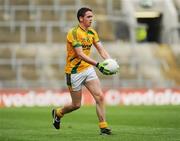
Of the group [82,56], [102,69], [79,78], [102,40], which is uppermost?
[82,56]

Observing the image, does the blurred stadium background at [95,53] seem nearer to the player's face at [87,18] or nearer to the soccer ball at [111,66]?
the player's face at [87,18]

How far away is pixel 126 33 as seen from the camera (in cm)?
3984

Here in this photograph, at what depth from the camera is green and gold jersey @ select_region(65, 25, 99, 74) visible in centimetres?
1328

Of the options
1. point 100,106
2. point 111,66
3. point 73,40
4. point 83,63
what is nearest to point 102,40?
point 83,63

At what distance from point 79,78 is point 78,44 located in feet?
2.26

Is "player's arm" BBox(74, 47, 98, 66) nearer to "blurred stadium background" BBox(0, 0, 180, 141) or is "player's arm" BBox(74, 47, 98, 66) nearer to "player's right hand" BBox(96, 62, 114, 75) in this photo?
"player's right hand" BBox(96, 62, 114, 75)

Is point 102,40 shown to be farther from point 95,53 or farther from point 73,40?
point 73,40

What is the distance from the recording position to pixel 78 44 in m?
13.2

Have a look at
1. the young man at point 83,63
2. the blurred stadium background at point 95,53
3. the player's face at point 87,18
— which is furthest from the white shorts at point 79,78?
the blurred stadium background at point 95,53

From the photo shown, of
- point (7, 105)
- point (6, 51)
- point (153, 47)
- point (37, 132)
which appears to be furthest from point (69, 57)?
point (153, 47)

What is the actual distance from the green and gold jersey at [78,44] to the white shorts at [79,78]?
0.28ft

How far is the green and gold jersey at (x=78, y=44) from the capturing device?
523 inches

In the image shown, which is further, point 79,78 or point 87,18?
point 79,78

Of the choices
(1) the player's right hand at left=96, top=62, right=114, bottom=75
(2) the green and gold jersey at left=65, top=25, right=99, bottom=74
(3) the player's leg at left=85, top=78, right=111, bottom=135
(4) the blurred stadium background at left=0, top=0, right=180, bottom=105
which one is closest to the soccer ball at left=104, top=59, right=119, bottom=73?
(1) the player's right hand at left=96, top=62, right=114, bottom=75
